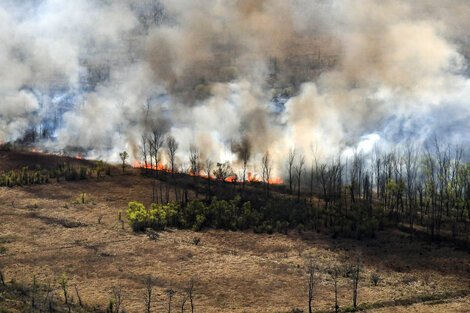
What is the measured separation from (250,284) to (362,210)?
32903 millimetres

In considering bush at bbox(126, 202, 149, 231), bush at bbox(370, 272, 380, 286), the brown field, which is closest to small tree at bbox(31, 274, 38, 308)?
the brown field

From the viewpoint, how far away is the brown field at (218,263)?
44.4 meters

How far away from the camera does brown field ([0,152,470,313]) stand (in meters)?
44.4

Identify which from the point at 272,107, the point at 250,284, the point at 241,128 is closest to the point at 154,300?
the point at 250,284

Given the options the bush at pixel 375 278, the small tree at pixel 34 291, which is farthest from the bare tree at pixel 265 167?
the small tree at pixel 34 291

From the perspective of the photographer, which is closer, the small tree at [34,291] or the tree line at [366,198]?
the small tree at [34,291]

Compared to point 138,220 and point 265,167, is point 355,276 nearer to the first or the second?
point 138,220

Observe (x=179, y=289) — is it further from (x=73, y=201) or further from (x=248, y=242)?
(x=73, y=201)

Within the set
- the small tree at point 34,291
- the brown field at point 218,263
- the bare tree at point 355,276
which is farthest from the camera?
the brown field at point 218,263

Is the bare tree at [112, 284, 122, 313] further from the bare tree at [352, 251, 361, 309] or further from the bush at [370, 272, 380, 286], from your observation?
the bush at [370, 272, 380, 286]

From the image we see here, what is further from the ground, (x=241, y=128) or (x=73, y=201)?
(x=241, y=128)

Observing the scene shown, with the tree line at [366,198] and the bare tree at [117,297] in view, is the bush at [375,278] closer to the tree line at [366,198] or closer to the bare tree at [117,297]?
the tree line at [366,198]

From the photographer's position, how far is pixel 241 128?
12206cm

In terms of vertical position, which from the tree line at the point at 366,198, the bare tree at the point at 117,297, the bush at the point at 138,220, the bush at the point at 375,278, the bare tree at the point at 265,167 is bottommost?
the bare tree at the point at 117,297
